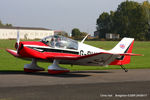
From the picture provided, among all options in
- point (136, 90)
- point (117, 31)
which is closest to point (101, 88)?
point (136, 90)

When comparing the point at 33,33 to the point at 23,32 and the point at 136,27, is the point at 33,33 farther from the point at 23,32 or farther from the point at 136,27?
the point at 136,27

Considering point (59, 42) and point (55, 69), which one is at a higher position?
point (59, 42)

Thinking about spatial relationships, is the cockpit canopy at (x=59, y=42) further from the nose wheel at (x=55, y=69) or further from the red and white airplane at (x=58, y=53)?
the nose wheel at (x=55, y=69)

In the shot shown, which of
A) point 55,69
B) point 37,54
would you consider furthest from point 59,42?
point 55,69

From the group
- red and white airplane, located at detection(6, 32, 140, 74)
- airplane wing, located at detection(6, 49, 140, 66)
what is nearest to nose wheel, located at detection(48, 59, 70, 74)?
red and white airplane, located at detection(6, 32, 140, 74)

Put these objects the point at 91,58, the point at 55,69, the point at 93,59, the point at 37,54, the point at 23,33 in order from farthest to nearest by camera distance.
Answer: the point at 23,33 → the point at 37,54 → the point at 55,69 → the point at 93,59 → the point at 91,58

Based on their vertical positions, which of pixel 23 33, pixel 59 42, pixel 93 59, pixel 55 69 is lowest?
pixel 55 69

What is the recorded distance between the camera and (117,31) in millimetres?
115438

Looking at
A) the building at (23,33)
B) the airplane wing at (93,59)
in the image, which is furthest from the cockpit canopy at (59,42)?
the building at (23,33)

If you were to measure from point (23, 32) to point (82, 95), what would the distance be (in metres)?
141

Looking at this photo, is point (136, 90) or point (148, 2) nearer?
point (136, 90)

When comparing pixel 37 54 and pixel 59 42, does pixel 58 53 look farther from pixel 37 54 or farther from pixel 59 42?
pixel 37 54

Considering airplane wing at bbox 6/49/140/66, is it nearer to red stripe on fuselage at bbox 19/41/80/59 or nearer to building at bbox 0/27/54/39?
red stripe on fuselage at bbox 19/41/80/59

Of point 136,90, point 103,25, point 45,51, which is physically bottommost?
point 136,90
